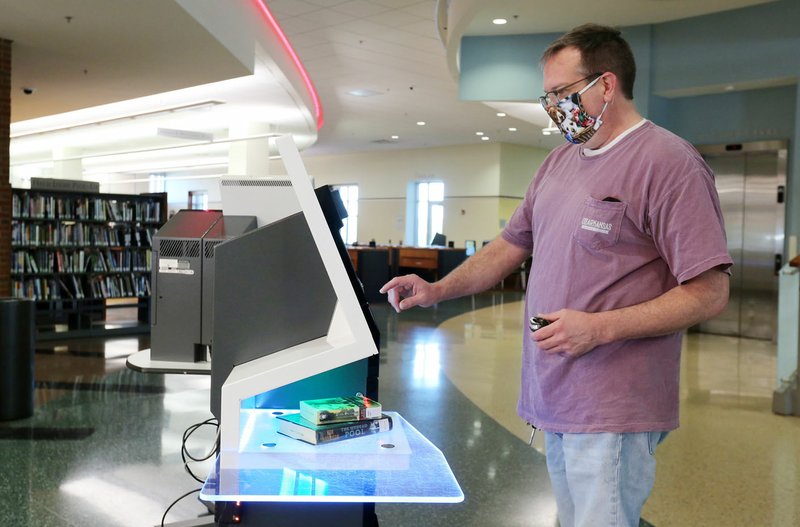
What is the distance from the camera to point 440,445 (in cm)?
417

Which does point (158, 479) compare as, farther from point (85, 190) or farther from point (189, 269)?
point (85, 190)

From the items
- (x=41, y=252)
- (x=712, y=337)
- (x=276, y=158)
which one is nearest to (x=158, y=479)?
(x=41, y=252)

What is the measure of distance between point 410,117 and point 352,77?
3.95 metres

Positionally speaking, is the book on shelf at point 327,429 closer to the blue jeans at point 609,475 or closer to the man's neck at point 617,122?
the blue jeans at point 609,475

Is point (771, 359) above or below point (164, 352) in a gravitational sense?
below

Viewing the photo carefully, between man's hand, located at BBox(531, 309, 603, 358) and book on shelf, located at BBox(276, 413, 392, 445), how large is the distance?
0.44 m

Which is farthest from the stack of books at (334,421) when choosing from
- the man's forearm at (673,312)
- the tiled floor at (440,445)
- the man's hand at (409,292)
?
the tiled floor at (440,445)

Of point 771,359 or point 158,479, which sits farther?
point 771,359

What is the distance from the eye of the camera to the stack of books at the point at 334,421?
1460 mm

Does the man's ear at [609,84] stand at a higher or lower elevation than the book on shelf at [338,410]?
higher

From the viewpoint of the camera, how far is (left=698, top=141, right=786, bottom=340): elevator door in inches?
340

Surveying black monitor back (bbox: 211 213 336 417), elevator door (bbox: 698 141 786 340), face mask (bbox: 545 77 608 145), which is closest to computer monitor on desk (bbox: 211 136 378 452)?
black monitor back (bbox: 211 213 336 417)

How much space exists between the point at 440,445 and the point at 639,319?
2991 millimetres

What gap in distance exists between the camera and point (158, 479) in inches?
141
